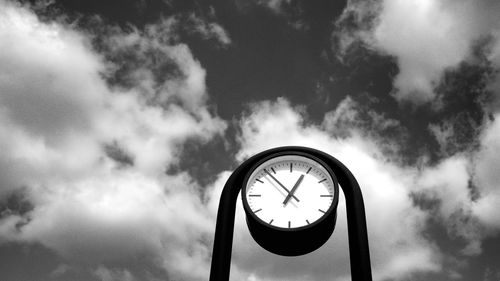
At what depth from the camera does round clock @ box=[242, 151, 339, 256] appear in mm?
3461

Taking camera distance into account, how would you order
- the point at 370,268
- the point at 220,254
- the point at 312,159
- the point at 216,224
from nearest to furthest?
the point at 370,268, the point at 220,254, the point at 216,224, the point at 312,159

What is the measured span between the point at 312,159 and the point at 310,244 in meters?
0.82

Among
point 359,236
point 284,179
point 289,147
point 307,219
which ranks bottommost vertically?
point 359,236

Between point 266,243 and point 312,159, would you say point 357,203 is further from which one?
point 266,243

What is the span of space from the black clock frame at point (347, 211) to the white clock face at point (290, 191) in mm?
106

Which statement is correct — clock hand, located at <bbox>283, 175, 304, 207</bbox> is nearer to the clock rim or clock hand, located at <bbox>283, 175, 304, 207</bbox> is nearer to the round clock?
the round clock

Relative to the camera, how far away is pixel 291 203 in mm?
3602

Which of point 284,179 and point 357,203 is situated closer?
point 357,203

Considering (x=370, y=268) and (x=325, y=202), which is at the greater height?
(x=325, y=202)

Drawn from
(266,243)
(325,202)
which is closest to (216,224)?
(266,243)

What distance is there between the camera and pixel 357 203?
3.39 meters

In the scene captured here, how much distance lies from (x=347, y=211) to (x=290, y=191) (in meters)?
0.55

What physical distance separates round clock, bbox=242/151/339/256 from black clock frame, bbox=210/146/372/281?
10cm

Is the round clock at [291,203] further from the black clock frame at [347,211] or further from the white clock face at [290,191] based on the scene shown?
the black clock frame at [347,211]
